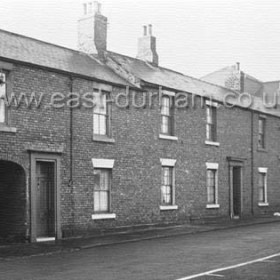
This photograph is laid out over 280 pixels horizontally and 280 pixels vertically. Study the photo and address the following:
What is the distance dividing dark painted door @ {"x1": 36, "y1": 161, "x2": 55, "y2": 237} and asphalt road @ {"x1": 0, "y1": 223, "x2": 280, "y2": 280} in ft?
9.26

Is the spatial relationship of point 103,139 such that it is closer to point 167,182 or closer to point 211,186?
point 167,182

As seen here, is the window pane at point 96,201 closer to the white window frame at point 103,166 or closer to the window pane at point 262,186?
the white window frame at point 103,166

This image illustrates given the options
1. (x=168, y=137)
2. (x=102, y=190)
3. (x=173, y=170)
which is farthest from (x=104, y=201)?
(x=168, y=137)

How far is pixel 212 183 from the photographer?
1038 inches

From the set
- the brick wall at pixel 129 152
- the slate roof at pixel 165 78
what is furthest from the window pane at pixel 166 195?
the slate roof at pixel 165 78

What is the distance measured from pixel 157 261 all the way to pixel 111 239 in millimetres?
5306

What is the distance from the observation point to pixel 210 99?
25.9 metres

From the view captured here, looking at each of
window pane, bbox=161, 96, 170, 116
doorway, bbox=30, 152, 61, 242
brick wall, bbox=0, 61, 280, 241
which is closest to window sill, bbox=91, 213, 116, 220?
brick wall, bbox=0, 61, 280, 241

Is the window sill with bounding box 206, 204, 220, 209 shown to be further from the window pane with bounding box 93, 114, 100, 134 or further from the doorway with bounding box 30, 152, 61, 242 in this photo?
the doorway with bounding box 30, 152, 61, 242

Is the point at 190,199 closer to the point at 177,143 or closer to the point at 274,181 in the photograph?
the point at 177,143

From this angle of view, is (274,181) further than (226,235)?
Yes

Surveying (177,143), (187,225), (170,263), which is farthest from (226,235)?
(170,263)

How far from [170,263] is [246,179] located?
17.2 metres

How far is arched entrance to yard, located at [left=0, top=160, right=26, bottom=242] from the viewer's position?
17.0 m
